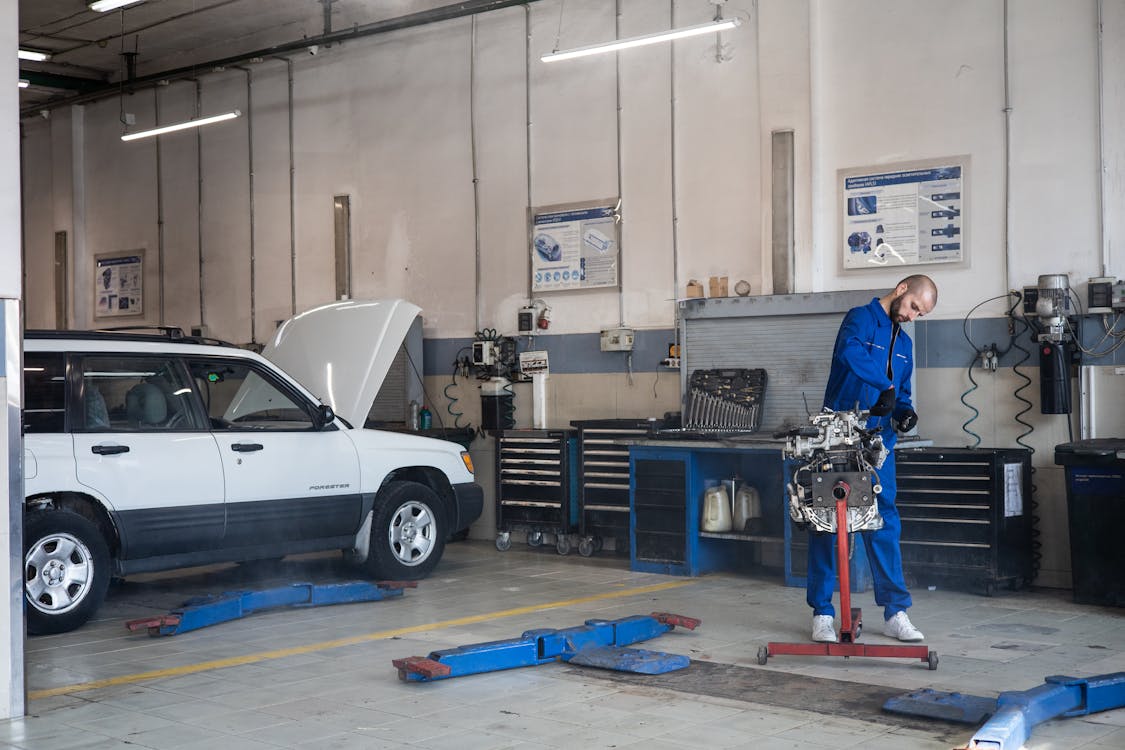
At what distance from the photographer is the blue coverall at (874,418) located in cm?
549

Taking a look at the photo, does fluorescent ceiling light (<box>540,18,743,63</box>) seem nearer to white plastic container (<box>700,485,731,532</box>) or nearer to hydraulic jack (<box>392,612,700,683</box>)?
white plastic container (<box>700,485,731,532</box>)

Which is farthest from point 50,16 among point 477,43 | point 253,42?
point 477,43

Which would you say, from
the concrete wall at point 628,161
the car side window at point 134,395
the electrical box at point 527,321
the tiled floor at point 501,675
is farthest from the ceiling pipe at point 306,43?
the tiled floor at point 501,675

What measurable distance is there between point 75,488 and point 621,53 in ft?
17.2

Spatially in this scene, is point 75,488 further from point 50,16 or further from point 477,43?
point 50,16

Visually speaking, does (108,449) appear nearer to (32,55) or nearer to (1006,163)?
(1006,163)

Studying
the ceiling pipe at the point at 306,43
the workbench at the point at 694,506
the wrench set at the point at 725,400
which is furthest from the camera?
the ceiling pipe at the point at 306,43

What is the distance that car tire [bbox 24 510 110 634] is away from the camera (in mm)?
5973

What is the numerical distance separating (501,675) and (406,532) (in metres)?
2.73

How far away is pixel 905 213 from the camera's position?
775 centimetres

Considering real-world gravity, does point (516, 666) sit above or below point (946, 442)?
below

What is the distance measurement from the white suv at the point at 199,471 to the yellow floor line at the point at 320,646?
106cm

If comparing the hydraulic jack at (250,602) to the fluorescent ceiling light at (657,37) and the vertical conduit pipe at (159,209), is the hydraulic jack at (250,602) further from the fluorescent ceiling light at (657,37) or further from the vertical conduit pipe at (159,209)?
the vertical conduit pipe at (159,209)

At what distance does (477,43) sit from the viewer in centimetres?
998
